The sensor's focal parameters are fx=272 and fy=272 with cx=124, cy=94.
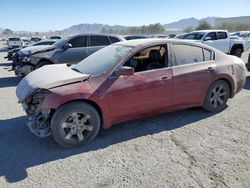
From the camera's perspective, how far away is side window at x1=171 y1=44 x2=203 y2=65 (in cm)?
515

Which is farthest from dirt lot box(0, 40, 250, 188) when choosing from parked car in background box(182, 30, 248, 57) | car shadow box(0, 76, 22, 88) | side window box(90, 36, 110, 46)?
parked car in background box(182, 30, 248, 57)

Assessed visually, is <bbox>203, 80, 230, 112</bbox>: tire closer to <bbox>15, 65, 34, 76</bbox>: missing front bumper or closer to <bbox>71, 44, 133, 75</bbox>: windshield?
<bbox>71, 44, 133, 75</bbox>: windshield

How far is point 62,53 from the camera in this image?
9.84 m

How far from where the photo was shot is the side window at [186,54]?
5152mm

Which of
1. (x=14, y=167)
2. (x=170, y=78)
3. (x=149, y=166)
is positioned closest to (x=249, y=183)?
(x=149, y=166)

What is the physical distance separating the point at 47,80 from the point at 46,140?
1002 mm

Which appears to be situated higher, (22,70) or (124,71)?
(124,71)

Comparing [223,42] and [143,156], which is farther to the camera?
[223,42]

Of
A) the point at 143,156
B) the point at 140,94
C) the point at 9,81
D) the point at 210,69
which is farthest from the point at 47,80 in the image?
the point at 9,81

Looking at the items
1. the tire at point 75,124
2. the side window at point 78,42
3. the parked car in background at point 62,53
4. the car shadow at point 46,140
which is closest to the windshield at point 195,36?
the parked car in background at point 62,53

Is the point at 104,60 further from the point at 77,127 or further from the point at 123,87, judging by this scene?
the point at 77,127

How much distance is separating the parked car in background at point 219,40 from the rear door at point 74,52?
22.3ft

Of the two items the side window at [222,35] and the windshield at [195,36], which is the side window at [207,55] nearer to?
the windshield at [195,36]

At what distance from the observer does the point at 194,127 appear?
5.00 metres
